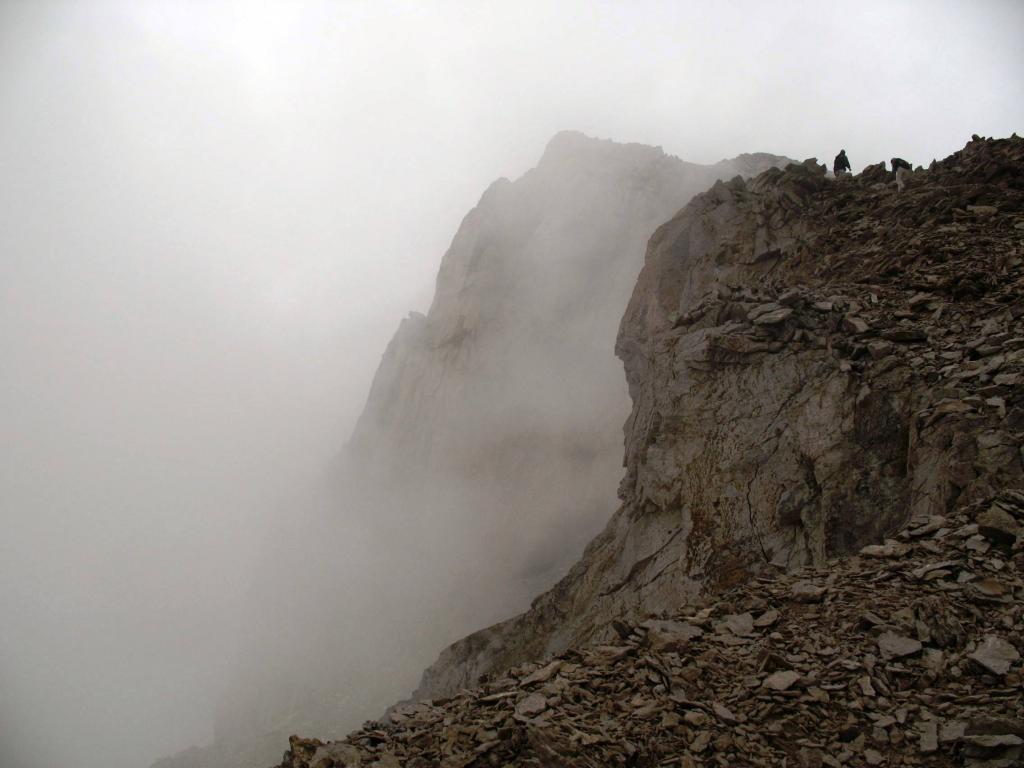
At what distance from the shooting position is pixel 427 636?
125ft

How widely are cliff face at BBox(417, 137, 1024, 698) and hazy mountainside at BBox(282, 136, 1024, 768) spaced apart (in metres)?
0.06

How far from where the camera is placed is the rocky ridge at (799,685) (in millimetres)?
5828


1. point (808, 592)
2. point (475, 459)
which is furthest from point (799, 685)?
point (475, 459)

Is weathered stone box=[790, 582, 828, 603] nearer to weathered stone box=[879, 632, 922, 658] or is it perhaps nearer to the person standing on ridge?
weathered stone box=[879, 632, 922, 658]

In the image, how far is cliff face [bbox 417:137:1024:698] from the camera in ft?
38.9

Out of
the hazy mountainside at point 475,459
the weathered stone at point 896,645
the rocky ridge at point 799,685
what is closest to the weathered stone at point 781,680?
the rocky ridge at point 799,685

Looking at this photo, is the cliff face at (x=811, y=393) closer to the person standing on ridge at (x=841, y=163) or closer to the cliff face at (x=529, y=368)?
the person standing on ridge at (x=841, y=163)

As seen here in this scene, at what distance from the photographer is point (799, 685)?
669 cm

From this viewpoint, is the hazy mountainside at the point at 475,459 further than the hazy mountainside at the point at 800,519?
Yes

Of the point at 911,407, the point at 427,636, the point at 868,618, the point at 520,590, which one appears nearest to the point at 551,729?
the point at 868,618

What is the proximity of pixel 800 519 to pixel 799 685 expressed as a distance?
7.49m

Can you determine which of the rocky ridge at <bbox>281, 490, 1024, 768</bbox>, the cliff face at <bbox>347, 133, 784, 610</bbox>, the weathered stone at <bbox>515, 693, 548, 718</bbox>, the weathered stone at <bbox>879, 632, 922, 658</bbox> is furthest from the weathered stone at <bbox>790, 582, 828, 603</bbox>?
the cliff face at <bbox>347, 133, 784, 610</bbox>

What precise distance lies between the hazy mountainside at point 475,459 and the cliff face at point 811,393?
1793 cm

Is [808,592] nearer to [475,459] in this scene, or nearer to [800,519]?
[800,519]
